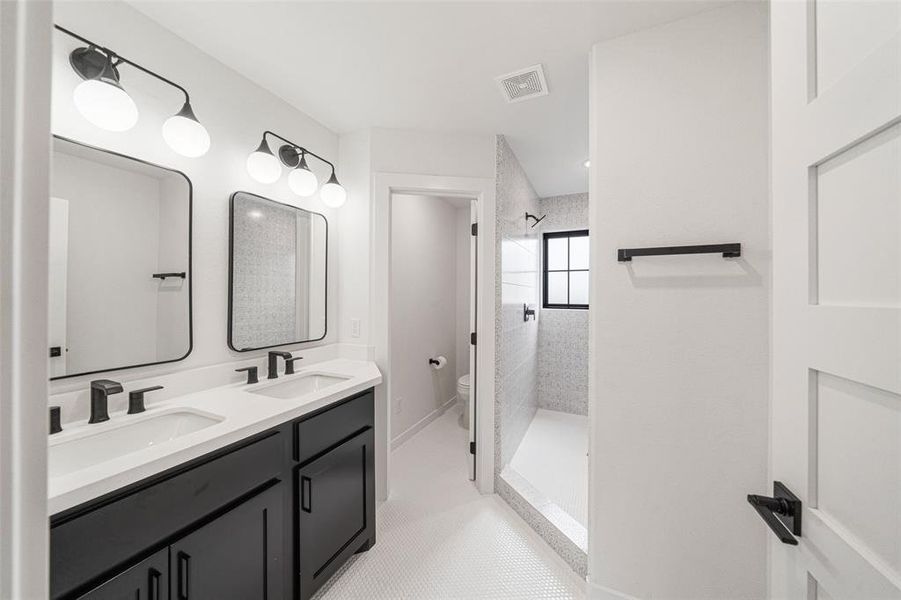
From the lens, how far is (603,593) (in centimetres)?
147

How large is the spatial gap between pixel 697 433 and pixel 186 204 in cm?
224

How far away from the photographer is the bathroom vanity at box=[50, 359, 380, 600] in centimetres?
85

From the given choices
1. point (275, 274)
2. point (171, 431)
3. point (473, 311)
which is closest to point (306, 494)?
point (171, 431)

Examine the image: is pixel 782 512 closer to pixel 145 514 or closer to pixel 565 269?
pixel 145 514

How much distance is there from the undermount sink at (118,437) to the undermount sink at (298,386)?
1.06 ft

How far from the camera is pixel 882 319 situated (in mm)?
483

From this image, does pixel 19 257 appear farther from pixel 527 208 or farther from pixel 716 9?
pixel 527 208

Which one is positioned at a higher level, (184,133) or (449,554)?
(184,133)

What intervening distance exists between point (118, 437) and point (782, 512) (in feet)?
5.93

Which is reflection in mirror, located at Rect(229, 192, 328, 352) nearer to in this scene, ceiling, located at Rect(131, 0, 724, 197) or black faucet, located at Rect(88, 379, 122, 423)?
black faucet, located at Rect(88, 379, 122, 423)

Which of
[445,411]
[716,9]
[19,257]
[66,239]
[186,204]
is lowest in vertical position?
[445,411]

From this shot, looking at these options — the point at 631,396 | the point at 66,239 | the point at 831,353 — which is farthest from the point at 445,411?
the point at 831,353

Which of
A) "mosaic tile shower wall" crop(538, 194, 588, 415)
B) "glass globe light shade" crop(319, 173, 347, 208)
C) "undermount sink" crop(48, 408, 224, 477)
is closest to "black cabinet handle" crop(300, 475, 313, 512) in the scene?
"undermount sink" crop(48, 408, 224, 477)

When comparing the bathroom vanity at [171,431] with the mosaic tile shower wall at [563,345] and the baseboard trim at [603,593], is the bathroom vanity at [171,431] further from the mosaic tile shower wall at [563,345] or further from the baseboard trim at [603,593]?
the mosaic tile shower wall at [563,345]
